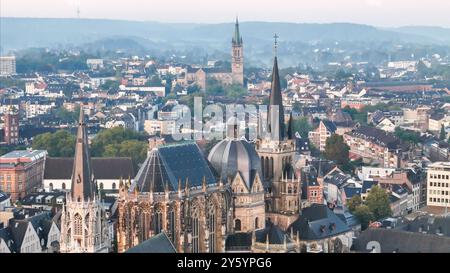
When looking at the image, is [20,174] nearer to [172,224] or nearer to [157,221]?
[172,224]

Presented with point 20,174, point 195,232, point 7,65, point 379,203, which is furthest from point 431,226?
point 7,65

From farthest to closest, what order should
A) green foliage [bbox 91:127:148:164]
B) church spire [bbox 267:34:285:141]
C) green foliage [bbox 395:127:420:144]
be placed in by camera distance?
green foliage [bbox 395:127:420:144] → green foliage [bbox 91:127:148:164] → church spire [bbox 267:34:285:141]

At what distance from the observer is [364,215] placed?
44.7 m

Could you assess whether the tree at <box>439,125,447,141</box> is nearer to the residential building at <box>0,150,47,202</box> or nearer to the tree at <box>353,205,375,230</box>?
the tree at <box>353,205,375,230</box>

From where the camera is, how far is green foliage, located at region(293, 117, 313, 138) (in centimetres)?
8308

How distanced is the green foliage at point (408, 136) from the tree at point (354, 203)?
29.4m

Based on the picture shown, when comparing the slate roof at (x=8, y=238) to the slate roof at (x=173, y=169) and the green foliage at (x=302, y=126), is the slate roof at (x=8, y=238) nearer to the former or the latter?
the slate roof at (x=173, y=169)

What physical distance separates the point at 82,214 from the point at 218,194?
18.5 feet

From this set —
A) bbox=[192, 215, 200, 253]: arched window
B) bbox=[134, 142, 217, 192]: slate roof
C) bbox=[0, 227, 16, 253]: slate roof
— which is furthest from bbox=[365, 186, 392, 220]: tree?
bbox=[0, 227, 16, 253]: slate roof

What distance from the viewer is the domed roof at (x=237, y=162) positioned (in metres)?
35.7

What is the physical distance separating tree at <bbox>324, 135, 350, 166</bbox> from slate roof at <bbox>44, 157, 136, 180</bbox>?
18079mm

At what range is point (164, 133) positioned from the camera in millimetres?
81188
